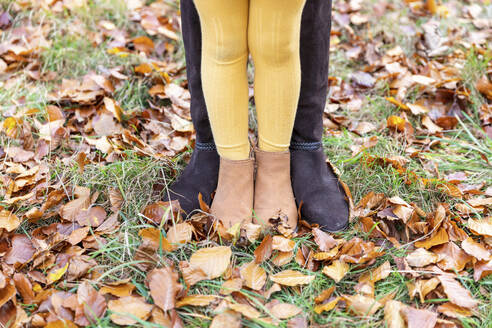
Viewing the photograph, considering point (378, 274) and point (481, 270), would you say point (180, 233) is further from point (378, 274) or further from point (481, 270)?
point (481, 270)

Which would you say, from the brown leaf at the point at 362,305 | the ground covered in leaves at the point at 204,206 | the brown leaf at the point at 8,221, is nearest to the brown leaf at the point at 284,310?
the ground covered in leaves at the point at 204,206

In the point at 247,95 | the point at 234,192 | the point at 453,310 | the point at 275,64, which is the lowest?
the point at 453,310

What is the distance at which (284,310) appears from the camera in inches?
40.3

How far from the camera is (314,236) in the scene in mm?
1237

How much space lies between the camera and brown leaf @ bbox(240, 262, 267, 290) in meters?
1.09

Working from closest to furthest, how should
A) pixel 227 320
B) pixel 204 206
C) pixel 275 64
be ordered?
Answer: 1. pixel 227 320
2. pixel 275 64
3. pixel 204 206

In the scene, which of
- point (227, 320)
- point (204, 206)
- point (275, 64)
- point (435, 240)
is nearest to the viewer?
point (227, 320)

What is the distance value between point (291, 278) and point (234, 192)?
304mm

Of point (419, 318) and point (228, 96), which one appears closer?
point (419, 318)

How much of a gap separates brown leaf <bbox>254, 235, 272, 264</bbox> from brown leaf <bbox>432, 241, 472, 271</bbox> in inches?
17.6

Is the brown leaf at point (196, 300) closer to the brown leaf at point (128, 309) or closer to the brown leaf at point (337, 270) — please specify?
the brown leaf at point (128, 309)

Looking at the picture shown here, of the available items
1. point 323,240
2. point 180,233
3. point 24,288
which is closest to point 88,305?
point 24,288

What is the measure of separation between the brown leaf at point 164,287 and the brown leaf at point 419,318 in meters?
0.54

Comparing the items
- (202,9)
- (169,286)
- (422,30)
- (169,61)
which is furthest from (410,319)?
(422,30)
